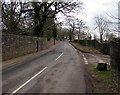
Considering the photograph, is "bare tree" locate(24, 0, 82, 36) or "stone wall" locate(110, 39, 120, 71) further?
"bare tree" locate(24, 0, 82, 36)

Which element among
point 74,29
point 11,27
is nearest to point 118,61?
point 11,27

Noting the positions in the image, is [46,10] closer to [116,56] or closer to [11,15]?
[11,15]

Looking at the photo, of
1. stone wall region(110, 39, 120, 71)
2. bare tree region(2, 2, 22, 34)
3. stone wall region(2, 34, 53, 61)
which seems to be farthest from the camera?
bare tree region(2, 2, 22, 34)

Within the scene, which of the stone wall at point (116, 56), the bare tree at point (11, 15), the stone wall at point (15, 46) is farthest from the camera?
the bare tree at point (11, 15)

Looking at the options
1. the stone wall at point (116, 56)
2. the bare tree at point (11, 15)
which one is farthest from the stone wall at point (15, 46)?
the stone wall at point (116, 56)

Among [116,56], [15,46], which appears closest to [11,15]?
[15,46]

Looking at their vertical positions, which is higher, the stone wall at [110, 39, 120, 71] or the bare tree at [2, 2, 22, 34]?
the bare tree at [2, 2, 22, 34]

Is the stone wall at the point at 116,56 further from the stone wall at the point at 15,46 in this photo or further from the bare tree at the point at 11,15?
the bare tree at the point at 11,15

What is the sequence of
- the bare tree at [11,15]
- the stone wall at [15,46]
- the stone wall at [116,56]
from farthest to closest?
1. the bare tree at [11,15]
2. the stone wall at [15,46]
3. the stone wall at [116,56]

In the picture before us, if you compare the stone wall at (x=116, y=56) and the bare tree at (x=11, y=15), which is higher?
the bare tree at (x=11, y=15)

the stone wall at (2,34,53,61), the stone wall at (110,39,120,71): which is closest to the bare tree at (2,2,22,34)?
the stone wall at (2,34,53,61)

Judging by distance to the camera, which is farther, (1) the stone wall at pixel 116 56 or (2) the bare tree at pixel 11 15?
(2) the bare tree at pixel 11 15

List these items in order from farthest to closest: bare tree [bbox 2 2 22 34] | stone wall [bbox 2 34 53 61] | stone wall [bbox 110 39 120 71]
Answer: bare tree [bbox 2 2 22 34] → stone wall [bbox 2 34 53 61] → stone wall [bbox 110 39 120 71]

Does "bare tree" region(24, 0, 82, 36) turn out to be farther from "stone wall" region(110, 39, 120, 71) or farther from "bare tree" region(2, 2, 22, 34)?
"stone wall" region(110, 39, 120, 71)
